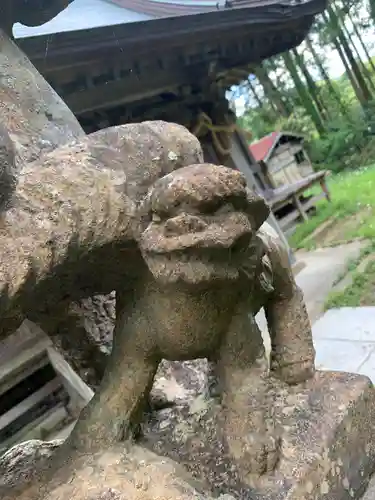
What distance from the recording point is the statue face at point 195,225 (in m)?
0.63

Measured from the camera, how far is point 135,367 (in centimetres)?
75

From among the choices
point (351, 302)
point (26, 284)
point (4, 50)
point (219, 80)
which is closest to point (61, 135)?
point (4, 50)

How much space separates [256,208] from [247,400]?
0.81 ft

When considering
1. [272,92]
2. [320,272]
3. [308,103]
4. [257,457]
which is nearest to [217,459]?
[257,457]

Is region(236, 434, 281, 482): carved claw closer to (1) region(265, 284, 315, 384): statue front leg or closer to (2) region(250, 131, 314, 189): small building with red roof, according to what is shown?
(1) region(265, 284, 315, 384): statue front leg

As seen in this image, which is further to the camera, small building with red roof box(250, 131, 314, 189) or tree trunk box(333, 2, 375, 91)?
tree trunk box(333, 2, 375, 91)

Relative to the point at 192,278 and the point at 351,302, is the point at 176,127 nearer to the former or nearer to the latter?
the point at 192,278

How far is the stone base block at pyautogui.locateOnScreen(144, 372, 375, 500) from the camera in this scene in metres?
0.72

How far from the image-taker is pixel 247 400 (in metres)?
0.76

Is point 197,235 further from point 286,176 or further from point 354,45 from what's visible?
point 354,45

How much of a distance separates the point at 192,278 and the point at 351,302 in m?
2.51

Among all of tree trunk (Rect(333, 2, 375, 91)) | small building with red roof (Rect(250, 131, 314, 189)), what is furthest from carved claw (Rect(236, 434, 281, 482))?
tree trunk (Rect(333, 2, 375, 91))

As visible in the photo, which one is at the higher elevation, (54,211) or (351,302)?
(54,211)

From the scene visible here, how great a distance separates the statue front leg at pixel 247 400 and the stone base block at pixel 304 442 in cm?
2
